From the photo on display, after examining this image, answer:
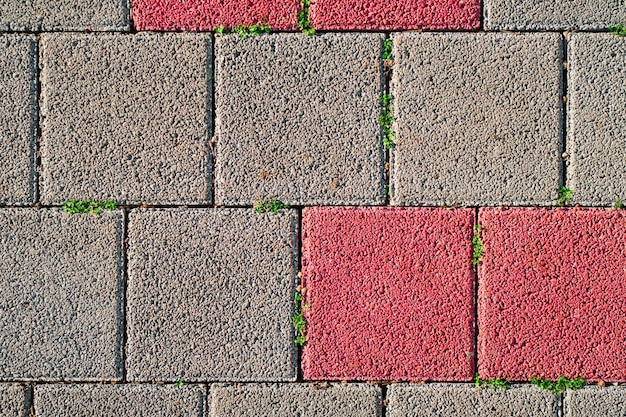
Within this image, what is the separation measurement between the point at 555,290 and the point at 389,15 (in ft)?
4.60

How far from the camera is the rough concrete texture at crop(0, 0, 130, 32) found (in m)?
2.42

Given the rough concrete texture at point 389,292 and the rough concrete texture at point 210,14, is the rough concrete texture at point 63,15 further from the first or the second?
the rough concrete texture at point 389,292

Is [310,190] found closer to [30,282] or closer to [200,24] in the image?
[200,24]

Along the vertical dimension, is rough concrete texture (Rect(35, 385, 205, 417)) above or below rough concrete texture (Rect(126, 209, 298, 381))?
below

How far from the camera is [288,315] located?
7.91 ft

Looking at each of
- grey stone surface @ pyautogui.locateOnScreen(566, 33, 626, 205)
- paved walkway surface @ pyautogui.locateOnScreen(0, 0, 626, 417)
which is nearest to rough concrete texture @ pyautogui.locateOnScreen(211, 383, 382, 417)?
paved walkway surface @ pyautogui.locateOnScreen(0, 0, 626, 417)

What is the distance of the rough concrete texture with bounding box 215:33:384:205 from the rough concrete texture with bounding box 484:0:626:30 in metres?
0.59

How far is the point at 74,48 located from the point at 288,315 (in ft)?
4.92

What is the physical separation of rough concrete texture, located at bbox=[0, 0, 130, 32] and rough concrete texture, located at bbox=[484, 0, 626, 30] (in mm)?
1661

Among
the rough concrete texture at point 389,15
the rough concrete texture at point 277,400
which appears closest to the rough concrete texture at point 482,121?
the rough concrete texture at point 389,15

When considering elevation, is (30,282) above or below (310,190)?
below

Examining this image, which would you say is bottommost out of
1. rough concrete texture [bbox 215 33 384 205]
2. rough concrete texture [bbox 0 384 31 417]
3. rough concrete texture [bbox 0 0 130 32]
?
rough concrete texture [bbox 0 384 31 417]

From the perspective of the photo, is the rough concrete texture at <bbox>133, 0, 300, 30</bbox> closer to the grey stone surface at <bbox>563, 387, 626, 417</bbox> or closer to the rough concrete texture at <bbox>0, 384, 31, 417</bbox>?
the rough concrete texture at <bbox>0, 384, 31, 417</bbox>

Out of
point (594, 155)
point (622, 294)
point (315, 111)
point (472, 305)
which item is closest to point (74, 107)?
point (315, 111)
